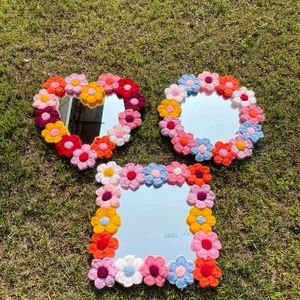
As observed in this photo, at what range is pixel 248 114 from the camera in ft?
10.3

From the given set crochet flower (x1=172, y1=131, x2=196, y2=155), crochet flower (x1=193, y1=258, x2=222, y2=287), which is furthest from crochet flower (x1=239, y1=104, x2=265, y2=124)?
crochet flower (x1=193, y1=258, x2=222, y2=287)

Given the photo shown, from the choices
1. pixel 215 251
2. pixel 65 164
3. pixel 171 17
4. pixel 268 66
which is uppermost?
pixel 171 17

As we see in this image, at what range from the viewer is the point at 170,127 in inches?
121

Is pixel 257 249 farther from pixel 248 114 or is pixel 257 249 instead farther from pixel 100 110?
pixel 100 110

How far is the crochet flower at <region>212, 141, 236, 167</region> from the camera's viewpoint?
2930 millimetres

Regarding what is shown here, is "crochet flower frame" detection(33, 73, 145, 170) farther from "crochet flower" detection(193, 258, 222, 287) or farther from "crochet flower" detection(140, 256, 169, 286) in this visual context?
"crochet flower" detection(193, 258, 222, 287)

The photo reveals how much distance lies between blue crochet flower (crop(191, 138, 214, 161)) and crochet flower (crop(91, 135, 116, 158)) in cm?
54

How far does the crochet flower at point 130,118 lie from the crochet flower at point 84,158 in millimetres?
304

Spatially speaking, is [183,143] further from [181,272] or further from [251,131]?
[181,272]

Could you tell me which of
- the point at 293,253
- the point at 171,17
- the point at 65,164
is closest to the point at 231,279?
the point at 293,253

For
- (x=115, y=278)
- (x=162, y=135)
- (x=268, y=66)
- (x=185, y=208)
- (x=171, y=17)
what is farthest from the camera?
(x=171, y=17)

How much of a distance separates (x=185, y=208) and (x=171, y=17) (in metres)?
1.68

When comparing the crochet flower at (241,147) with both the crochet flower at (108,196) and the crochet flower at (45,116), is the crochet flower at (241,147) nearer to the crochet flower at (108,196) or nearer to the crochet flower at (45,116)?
the crochet flower at (108,196)

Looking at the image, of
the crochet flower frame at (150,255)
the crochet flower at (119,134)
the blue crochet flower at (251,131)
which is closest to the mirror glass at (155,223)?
the crochet flower frame at (150,255)
